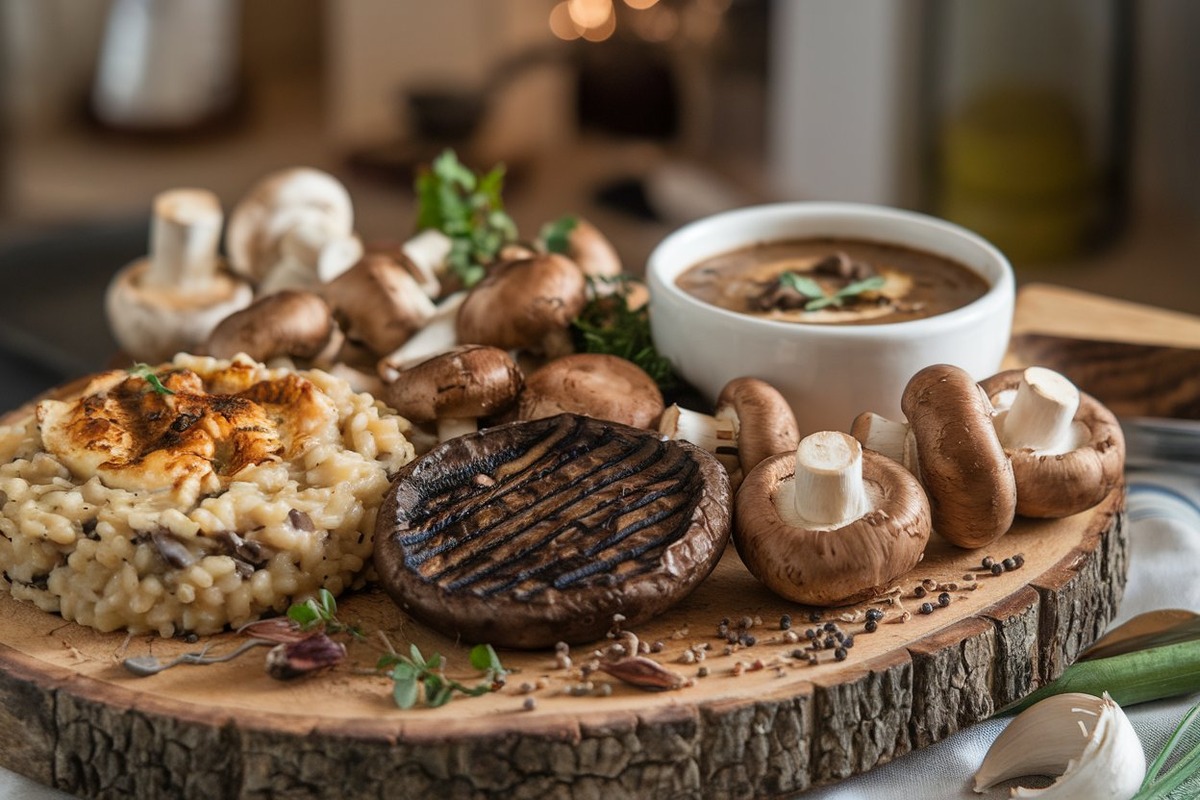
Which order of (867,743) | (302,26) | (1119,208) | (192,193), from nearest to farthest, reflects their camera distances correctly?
(867,743) < (192,193) < (1119,208) < (302,26)

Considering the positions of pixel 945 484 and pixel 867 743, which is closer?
pixel 867 743

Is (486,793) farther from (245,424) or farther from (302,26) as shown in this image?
(302,26)

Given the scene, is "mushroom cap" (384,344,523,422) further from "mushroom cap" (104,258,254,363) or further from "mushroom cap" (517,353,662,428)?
"mushroom cap" (104,258,254,363)

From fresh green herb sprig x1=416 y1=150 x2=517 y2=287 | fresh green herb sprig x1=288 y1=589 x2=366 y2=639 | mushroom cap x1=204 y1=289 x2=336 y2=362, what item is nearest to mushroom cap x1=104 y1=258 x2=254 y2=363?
mushroom cap x1=204 y1=289 x2=336 y2=362

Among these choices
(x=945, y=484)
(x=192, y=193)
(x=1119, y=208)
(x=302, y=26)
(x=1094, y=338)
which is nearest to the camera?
(x=945, y=484)

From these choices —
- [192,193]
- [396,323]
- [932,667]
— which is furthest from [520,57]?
[932,667]

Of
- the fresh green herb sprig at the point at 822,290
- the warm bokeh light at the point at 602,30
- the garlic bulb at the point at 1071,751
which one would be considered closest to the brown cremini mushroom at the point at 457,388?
the fresh green herb sprig at the point at 822,290

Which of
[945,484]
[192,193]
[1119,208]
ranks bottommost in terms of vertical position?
[1119,208]
